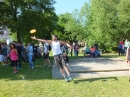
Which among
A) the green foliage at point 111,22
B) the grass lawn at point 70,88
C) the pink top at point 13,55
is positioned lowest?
the grass lawn at point 70,88

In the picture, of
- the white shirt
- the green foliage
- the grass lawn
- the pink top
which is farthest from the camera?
the green foliage

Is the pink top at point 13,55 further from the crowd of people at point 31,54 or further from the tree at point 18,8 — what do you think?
the tree at point 18,8

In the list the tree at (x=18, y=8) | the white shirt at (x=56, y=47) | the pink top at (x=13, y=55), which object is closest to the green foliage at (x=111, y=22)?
the tree at (x=18, y=8)

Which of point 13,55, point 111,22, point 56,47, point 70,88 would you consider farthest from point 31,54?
point 111,22

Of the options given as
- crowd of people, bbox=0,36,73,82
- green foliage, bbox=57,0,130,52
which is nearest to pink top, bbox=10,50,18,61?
crowd of people, bbox=0,36,73,82

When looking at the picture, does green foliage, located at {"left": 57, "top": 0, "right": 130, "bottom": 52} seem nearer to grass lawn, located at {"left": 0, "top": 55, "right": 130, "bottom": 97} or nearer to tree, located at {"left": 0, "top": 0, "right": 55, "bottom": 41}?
tree, located at {"left": 0, "top": 0, "right": 55, "bottom": 41}

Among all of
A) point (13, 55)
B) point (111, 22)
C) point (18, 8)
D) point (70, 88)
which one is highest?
point (18, 8)

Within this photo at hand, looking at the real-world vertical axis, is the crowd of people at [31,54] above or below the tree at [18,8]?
below

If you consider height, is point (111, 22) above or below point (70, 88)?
above

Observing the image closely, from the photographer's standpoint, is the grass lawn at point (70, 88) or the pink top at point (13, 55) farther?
the pink top at point (13, 55)

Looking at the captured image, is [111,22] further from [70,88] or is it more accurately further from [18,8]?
[70,88]

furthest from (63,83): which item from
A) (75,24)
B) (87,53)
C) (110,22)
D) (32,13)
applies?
(75,24)

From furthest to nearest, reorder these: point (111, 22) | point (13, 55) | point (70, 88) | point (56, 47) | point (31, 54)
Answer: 1. point (111, 22)
2. point (31, 54)
3. point (13, 55)
4. point (56, 47)
5. point (70, 88)

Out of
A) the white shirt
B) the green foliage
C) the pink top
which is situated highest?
the green foliage
